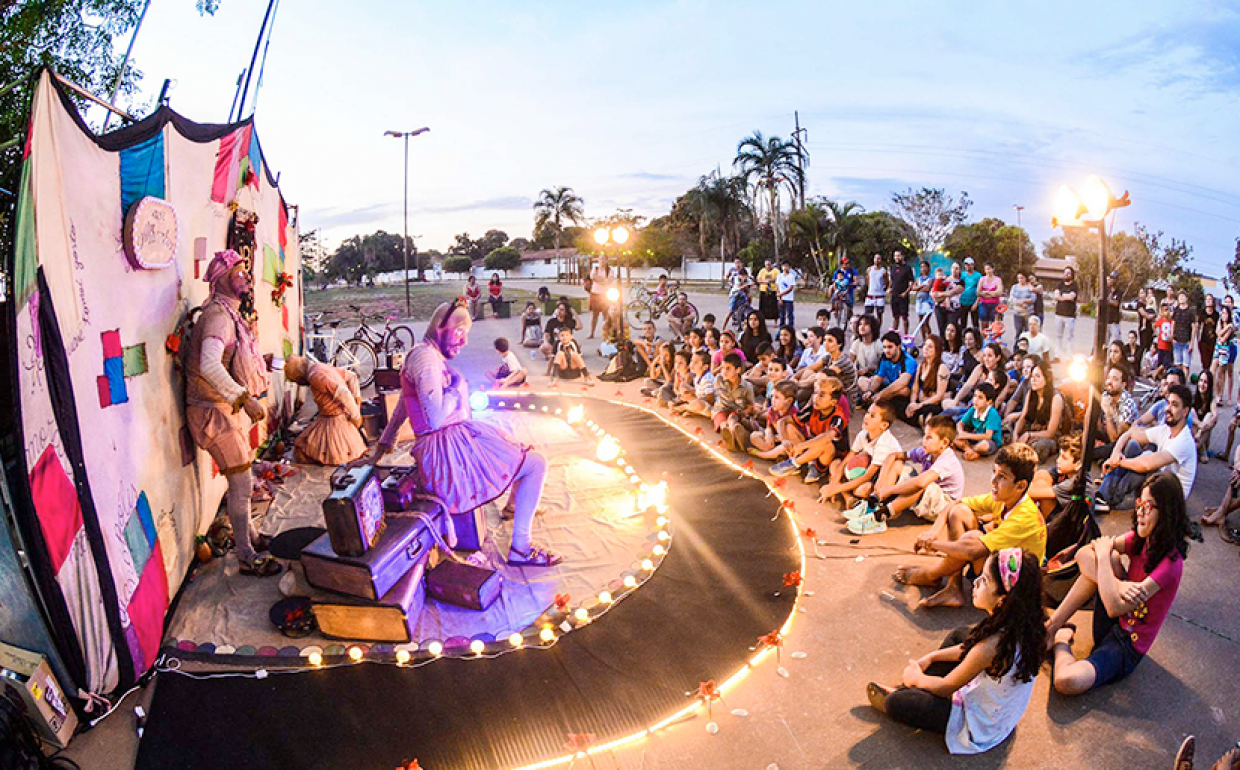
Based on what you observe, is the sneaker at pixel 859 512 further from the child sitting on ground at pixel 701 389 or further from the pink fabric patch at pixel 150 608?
the pink fabric patch at pixel 150 608

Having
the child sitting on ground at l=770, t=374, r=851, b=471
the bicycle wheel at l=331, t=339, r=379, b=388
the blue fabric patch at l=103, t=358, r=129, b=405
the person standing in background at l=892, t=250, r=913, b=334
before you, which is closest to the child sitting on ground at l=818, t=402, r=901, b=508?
the child sitting on ground at l=770, t=374, r=851, b=471

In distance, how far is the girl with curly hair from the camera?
2680 mm

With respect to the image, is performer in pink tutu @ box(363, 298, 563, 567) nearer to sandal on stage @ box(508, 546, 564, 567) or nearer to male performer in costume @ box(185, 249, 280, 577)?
sandal on stage @ box(508, 546, 564, 567)

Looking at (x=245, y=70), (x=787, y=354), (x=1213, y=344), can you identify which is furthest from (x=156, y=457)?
(x=1213, y=344)

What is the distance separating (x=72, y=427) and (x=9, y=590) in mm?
715

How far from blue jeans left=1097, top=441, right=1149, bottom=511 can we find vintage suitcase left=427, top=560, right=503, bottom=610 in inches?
176

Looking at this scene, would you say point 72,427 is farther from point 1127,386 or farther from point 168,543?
point 1127,386

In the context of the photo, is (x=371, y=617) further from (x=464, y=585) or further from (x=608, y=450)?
(x=608, y=450)

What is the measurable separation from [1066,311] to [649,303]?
888cm

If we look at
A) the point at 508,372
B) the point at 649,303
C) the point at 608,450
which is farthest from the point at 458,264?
the point at 608,450

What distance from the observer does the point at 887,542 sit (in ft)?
15.8

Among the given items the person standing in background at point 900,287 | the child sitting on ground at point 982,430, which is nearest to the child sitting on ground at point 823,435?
the child sitting on ground at point 982,430

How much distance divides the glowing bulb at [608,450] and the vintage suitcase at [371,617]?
3.05m

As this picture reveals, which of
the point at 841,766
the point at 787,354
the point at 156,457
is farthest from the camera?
the point at 787,354
